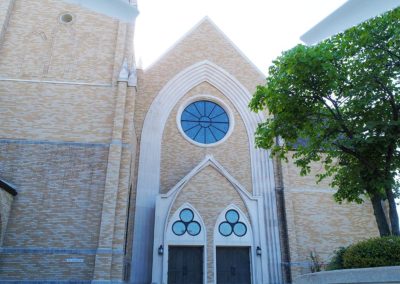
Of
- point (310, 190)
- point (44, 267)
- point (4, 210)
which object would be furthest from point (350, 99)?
point (4, 210)

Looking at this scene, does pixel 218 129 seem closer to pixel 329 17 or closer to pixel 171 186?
pixel 171 186

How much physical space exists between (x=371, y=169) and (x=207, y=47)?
13632 mm

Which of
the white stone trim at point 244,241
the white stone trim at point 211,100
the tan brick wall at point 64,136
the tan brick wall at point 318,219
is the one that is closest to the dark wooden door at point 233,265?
the white stone trim at point 244,241

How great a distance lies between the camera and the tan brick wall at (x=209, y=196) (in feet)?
53.0

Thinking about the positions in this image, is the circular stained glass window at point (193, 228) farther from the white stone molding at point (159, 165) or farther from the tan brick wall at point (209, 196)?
the white stone molding at point (159, 165)

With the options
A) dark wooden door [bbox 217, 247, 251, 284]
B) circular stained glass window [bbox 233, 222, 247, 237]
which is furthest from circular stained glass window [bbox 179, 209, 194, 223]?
circular stained glass window [bbox 233, 222, 247, 237]

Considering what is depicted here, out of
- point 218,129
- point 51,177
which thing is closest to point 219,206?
point 218,129

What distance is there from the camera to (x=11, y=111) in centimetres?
1528

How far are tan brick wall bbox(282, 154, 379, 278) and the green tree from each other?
682 centimetres

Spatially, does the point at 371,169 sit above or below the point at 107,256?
above

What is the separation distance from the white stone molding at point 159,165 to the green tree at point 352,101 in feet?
22.5

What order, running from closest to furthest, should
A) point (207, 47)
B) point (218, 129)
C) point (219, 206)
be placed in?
point (219, 206), point (218, 129), point (207, 47)

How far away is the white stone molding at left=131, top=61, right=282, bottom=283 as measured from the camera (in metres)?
16.0

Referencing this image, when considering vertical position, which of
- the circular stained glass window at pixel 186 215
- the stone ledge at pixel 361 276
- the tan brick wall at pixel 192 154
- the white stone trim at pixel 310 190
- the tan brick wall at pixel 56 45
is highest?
the tan brick wall at pixel 56 45
